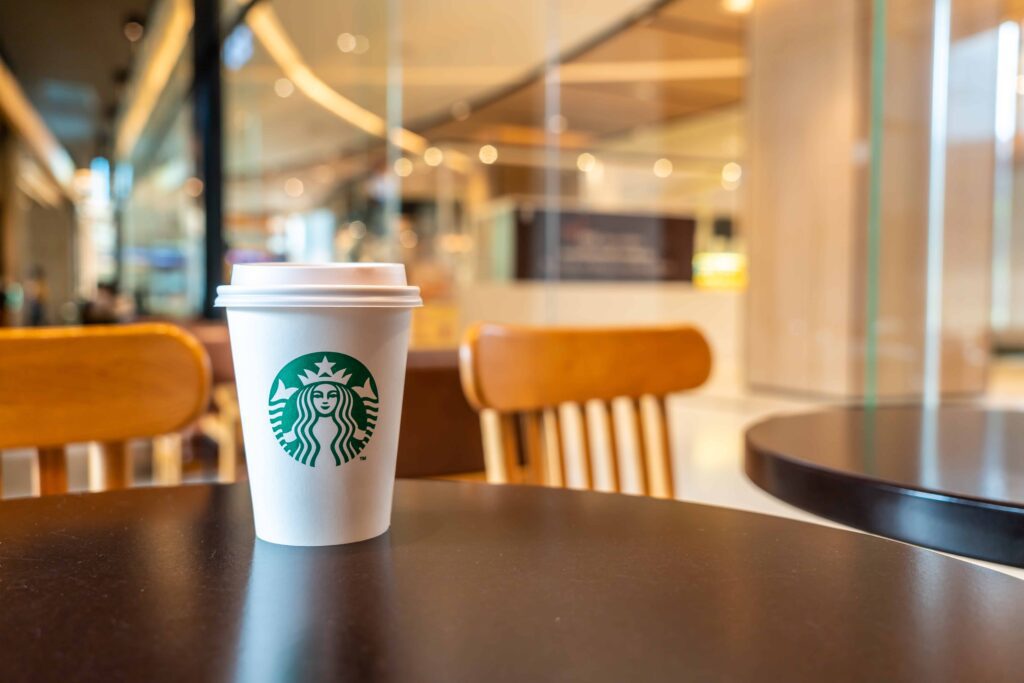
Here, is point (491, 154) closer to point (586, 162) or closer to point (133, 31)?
point (586, 162)

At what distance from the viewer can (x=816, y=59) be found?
5.01m

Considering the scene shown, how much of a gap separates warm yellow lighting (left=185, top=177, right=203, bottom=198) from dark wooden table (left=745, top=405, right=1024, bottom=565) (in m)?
5.14

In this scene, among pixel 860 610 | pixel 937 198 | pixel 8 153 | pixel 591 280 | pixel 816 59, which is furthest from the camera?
pixel 591 280

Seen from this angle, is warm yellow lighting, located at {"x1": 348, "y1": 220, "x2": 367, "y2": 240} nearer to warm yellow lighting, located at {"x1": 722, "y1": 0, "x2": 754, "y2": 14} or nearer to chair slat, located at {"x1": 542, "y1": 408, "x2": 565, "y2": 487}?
warm yellow lighting, located at {"x1": 722, "y1": 0, "x2": 754, "y2": 14}

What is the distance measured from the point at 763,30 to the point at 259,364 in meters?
5.56

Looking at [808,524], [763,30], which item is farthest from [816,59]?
[808,524]

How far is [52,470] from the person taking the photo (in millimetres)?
909

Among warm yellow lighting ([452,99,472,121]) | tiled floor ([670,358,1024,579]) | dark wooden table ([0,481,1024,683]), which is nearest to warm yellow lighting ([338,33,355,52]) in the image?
warm yellow lighting ([452,99,472,121])

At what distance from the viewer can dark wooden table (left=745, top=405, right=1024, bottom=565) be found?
0.63m

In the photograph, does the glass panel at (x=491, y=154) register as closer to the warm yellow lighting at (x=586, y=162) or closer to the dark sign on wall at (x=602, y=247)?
the dark sign on wall at (x=602, y=247)

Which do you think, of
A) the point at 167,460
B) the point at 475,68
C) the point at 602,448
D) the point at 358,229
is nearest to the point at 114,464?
the point at 167,460

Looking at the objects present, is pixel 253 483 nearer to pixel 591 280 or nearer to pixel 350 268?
pixel 350 268

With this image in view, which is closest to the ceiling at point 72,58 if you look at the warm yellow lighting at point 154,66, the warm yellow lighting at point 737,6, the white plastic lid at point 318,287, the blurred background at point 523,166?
the blurred background at point 523,166

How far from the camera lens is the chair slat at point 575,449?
1.13 meters
